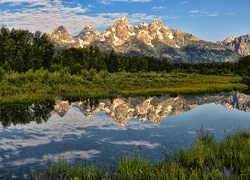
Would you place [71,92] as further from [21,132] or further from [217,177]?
[217,177]

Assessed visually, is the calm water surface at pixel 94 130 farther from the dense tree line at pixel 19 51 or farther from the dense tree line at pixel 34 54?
the dense tree line at pixel 19 51

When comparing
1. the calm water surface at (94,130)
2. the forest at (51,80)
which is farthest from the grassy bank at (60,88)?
the calm water surface at (94,130)

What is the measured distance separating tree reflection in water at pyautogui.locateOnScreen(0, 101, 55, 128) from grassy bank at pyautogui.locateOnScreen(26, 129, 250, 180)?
21.0 m

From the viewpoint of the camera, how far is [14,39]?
10281 cm

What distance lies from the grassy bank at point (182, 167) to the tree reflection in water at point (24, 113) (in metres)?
21.0

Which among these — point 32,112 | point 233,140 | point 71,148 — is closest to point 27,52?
point 32,112

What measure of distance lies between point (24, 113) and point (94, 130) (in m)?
14.7

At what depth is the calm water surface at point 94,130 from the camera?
21.4 metres

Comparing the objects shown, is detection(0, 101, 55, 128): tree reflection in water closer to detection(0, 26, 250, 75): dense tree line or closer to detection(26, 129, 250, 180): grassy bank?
detection(26, 129, 250, 180): grassy bank

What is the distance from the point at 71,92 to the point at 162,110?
25.7 metres

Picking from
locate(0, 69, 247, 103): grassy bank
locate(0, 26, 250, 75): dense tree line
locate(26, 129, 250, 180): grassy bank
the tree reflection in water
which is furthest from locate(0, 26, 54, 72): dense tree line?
locate(26, 129, 250, 180): grassy bank

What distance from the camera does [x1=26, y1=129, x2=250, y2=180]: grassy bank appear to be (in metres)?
14.5

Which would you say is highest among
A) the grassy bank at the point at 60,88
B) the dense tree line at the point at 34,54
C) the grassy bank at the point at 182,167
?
the dense tree line at the point at 34,54

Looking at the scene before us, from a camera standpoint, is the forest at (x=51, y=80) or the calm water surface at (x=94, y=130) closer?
the calm water surface at (x=94, y=130)
